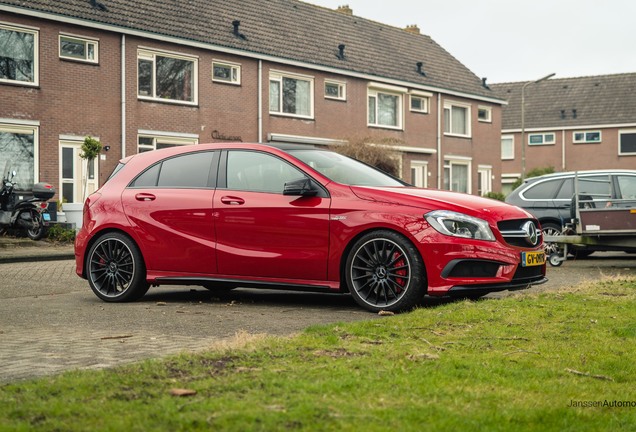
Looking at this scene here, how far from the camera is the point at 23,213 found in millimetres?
21141

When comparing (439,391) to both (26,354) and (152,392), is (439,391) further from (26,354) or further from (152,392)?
(26,354)

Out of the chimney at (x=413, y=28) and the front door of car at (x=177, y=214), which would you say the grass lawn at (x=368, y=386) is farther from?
the chimney at (x=413, y=28)

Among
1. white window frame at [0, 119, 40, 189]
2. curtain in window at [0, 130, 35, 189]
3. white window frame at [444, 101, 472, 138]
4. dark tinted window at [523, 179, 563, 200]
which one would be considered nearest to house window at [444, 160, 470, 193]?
white window frame at [444, 101, 472, 138]

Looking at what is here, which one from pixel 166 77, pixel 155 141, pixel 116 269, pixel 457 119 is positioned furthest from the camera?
pixel 457 119

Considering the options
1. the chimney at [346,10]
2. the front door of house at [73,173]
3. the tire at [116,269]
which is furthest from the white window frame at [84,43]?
the tire at [116,269]

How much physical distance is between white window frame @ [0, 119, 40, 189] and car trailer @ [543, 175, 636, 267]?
14.9 m

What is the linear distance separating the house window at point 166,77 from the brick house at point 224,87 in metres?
0.04

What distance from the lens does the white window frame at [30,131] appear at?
23.7 metres

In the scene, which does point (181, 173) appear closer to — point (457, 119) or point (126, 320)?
point (126, 320)

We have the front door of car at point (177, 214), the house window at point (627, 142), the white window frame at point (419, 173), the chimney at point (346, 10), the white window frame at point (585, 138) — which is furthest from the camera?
the white window frame at point (585, 138)

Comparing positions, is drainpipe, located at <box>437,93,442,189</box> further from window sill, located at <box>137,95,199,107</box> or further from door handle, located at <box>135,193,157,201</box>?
door handle, located at <box>135,193,157,201</box>

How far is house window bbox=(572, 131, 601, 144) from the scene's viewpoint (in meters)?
54.4

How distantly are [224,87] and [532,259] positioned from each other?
70.0 ft

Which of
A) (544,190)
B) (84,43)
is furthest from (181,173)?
(84,43)
